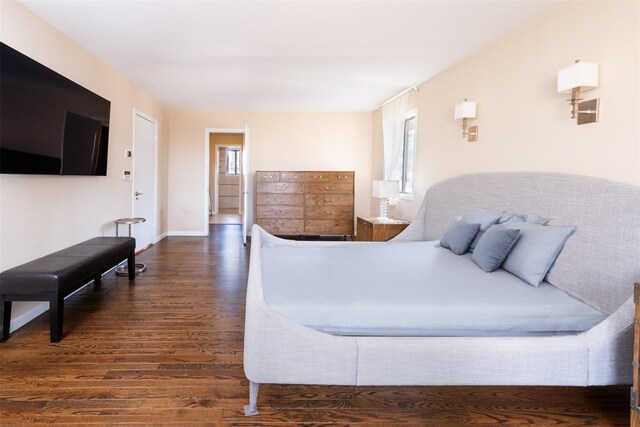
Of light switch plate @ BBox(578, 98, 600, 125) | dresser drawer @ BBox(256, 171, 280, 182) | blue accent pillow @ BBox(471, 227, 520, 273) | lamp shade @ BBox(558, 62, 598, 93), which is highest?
lamp shade @ BBox(558, 62, 598, 93)

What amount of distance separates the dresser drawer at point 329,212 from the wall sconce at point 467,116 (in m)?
3.21

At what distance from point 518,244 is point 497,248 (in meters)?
0.13

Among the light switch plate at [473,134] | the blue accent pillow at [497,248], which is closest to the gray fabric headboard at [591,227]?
the blue accent pillow at [497,248]

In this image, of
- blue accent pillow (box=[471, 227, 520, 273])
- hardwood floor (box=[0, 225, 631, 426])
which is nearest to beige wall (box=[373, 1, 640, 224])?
blue accent pillow (box=[471, 227, 520, 273])

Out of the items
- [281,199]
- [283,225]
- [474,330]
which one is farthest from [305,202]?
[474,330]

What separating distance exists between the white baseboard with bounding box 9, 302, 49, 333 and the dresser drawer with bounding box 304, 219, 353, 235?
4180 millimetres

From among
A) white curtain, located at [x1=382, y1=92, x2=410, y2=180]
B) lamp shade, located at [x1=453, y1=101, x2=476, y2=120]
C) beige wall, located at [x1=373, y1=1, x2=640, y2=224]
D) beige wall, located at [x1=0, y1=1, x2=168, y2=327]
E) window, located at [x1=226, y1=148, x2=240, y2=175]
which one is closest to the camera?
beige wall, located at [x1=373, y1=1, x2=640, y2=224]

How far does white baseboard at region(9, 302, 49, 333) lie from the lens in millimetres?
2766

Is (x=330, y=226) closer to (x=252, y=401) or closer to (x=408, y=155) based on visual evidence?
(x=408, y=155)

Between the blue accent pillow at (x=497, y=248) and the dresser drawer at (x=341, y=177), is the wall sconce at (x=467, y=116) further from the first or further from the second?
the dresser drawer at (x=341, y=177)

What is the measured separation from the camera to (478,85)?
3.65m

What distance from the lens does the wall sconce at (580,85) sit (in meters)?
2.28

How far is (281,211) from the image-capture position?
6.79m

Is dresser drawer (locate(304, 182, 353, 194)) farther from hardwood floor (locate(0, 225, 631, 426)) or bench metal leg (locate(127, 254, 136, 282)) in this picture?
hardwood floor (locate(0, 225, 631, 426))
